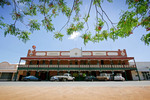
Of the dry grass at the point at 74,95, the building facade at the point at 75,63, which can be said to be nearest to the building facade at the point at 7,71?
the building facade at the point at 75,63

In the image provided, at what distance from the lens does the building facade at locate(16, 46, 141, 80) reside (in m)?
18.8

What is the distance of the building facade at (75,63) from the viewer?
61.8 feet

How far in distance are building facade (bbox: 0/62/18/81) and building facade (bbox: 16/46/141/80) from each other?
2547 mm

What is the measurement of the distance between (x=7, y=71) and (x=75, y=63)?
16903mm

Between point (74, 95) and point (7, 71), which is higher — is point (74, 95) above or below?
below

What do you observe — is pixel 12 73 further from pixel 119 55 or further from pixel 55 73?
pixel 119 55

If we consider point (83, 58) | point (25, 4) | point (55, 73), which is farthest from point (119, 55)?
point (25, 4)

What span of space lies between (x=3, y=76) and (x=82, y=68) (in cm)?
1982

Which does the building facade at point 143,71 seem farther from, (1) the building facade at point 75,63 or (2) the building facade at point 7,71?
(2) the building facade at point 7,71

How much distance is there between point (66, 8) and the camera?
11.5 ft

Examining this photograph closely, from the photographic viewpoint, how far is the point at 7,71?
2089 cm

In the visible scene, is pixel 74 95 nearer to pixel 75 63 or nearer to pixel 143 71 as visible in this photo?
pixel 75 63

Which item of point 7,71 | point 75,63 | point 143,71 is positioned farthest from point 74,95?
point 143,71

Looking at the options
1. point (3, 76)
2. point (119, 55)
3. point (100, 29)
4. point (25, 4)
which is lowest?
point (3, 76)
